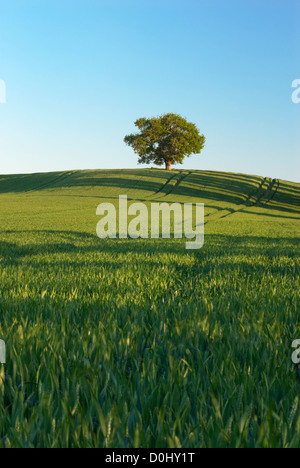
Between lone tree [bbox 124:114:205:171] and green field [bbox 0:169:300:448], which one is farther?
lone tree [bbox 124:114:205:171]

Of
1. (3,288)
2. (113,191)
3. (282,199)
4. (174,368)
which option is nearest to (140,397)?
(174,368)

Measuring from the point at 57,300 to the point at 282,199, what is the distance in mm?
61716

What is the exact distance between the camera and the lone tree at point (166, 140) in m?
82.9

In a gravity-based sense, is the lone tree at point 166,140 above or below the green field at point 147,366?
above

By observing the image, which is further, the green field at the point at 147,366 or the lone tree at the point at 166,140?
the lone tree at the point at 166,140

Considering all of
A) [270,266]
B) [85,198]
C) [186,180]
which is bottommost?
[270,266]

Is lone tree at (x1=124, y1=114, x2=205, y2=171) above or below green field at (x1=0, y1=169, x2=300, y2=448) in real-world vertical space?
above

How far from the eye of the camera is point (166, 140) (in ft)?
273

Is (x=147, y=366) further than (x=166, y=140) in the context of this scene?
No

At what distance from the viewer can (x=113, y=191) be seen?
5941cm

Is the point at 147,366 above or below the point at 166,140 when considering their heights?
below

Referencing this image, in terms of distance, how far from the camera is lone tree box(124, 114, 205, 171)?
272 feet

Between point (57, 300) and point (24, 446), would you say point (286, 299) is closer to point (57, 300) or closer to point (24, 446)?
point (57, 300)
